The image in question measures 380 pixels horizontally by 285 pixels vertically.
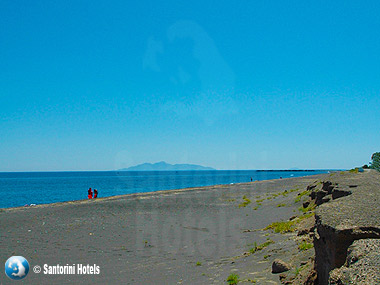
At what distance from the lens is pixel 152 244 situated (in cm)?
1422

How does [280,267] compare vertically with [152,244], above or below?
above

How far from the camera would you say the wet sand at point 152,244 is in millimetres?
9688

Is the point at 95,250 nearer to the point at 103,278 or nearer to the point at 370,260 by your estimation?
the point at 103,278

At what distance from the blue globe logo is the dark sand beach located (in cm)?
25

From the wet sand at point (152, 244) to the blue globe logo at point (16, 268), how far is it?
0.27 metres

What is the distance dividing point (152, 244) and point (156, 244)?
177 mm

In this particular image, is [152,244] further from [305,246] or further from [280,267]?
[280,267]

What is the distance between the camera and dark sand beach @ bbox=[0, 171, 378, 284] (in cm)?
952

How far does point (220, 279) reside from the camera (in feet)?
28.0

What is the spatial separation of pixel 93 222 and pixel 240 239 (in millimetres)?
9998

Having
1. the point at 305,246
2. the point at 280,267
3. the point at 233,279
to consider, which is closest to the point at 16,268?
the point at 233,279

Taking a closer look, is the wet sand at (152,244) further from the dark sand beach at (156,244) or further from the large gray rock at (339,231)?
the large gray rock at (339,231)

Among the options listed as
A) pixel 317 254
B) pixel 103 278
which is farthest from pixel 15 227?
pixel 317 254

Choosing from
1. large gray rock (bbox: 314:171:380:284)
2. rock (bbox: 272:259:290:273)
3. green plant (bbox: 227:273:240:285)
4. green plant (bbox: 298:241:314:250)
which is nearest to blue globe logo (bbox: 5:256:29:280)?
green plant (bbox: 227:273:240:285)
